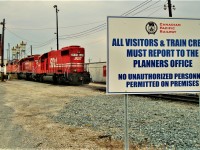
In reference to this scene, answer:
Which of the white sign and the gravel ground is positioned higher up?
the white sign

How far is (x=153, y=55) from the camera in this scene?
17.6ft

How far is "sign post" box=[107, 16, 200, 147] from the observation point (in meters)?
5.16

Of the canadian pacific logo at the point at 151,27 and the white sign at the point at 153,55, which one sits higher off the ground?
the canadian pacific logo at the point at 151,27

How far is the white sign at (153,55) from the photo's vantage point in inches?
203

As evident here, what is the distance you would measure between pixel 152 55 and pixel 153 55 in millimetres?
18

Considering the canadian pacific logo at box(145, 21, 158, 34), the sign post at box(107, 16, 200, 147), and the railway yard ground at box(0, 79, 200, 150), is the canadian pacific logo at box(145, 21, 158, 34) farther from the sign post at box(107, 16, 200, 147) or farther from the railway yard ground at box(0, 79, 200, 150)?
the railway yard ground at box(0, 79, 200, 150)

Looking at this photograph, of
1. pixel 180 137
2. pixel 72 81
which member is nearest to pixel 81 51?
pixel 72 81

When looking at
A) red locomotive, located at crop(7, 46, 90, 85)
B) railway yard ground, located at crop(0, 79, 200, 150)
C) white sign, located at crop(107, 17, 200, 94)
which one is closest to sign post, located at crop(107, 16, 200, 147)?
white sign, located at crop(107, 17, 200, 94)

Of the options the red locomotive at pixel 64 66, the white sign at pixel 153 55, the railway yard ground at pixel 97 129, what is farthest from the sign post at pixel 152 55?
the red locomotive at pixel 64 66

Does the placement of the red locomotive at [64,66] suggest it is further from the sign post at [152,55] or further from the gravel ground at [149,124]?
the sign post at [152,55]

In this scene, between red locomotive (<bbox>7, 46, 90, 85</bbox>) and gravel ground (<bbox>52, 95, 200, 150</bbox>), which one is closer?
gravel ground (<bbox>52, 95, 200, 150</bbox>)

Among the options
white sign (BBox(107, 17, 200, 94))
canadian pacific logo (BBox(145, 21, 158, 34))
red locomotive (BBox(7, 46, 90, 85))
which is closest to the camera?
white sign (BBox(107, 17, 200, 94))

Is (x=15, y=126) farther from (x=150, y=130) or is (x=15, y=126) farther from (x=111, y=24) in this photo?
(x=111, y=24)

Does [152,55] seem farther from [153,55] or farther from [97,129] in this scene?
[97,129]
